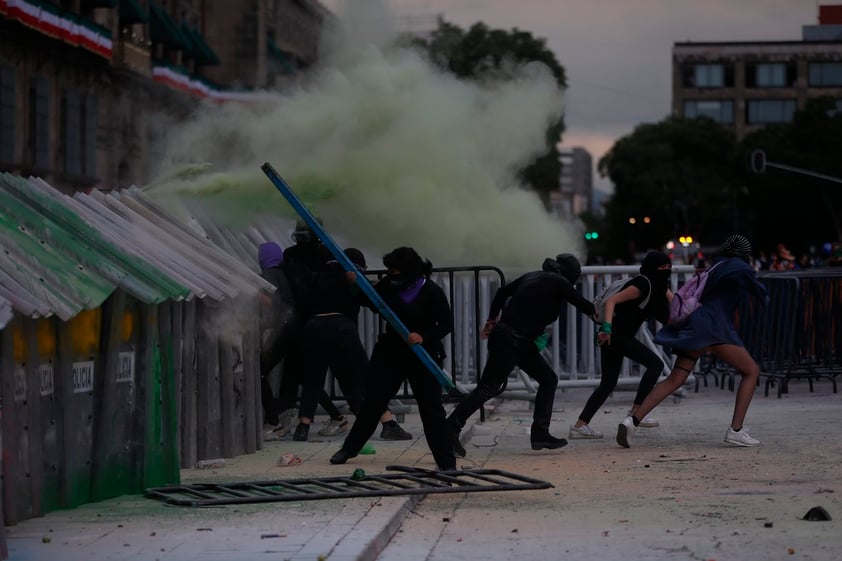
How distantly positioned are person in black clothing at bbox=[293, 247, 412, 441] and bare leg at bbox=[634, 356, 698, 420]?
2.17m

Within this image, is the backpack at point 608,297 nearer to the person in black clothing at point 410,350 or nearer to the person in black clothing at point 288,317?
the person in black clothing at point 410,350

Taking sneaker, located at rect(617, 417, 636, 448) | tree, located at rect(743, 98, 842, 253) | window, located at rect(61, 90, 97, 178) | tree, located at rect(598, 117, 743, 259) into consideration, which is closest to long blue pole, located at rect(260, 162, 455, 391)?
sneaker, located at rect(617, 417, 636, 448)

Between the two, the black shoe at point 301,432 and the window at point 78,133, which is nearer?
the black shoe at point 301,432

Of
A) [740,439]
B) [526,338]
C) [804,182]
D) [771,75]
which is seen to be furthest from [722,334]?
[771,75]

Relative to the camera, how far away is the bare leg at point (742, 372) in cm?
1188

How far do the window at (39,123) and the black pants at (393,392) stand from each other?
2762cm

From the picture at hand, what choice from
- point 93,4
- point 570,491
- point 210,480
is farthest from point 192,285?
point 93,4

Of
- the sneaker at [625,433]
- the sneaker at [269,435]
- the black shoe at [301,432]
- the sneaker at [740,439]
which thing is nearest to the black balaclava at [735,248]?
the sneaker at [740,439]

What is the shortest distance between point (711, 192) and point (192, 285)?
83.8 meters

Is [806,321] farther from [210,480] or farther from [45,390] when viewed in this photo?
[45,390]

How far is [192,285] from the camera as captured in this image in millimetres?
10016

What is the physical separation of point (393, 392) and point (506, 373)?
5.27 feet

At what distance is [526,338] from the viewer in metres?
12.0

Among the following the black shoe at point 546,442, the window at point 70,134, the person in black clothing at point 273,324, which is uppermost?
A: the window at point 70,134
